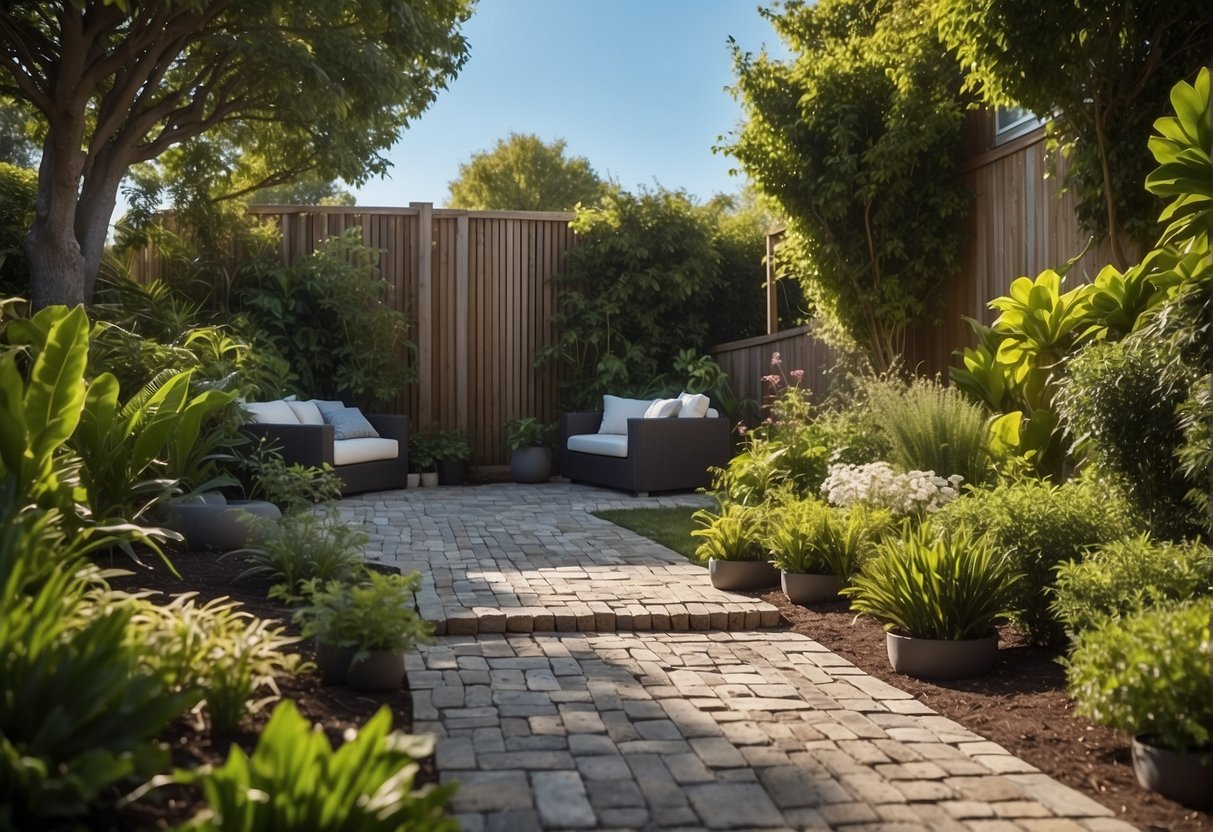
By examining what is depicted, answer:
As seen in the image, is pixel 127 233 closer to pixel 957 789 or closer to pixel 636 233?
pixel 636 233

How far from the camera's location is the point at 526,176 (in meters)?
24.6

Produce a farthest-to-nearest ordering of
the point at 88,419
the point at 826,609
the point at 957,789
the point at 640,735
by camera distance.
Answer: the point at 826,609, the point at 88,419, the point at 640,735, the point at 957,789

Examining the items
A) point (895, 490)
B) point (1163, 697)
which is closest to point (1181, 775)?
point (1163, 697)

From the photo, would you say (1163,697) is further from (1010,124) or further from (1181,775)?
(1010,124)

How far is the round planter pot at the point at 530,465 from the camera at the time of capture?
10.6 metres

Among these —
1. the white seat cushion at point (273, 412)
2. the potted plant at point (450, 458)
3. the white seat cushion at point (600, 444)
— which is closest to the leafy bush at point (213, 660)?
the white seat cushion at point (273, 412)

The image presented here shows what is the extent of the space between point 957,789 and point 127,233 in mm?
9418

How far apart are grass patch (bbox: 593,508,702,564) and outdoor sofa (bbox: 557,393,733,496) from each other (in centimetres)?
95

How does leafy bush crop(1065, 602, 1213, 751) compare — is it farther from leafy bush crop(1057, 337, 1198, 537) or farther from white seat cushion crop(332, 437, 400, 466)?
white seat cushion crop(332, 437, 400, 466)

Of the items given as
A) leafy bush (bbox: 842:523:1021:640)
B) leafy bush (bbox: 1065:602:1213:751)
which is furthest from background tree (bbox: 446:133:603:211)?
leafy bush (bbox: 1065:602:1213:751)

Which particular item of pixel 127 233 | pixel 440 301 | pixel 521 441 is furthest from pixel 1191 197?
pixel 127 233

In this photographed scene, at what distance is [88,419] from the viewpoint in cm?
448

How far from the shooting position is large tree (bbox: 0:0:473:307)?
802 centimetres

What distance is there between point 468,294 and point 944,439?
6.37 m
